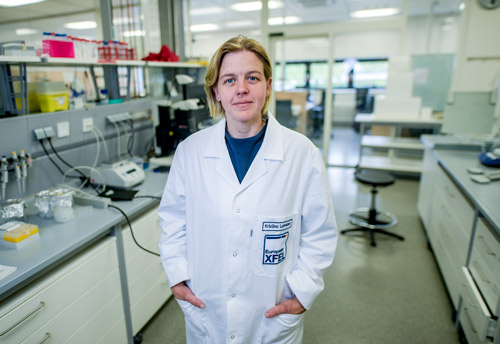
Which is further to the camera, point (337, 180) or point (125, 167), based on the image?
point (337, 180)

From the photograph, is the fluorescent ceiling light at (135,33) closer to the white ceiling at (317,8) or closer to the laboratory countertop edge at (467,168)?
the white ceiling at (317,8)

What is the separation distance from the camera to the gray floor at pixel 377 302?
6.08ft

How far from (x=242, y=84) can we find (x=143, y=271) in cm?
126

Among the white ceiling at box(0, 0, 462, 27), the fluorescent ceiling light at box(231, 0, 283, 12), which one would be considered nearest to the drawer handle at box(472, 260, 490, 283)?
the white ceiling at box(0, 0, 462, 27)

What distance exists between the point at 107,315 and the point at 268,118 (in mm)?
1193

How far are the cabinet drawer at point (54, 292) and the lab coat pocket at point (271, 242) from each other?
79 cm

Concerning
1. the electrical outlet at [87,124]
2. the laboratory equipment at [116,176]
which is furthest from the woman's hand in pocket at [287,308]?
the electrical outlet at [87,124]

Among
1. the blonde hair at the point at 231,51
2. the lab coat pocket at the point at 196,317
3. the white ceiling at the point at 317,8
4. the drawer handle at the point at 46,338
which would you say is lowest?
the drawer handle at the point at 46,338

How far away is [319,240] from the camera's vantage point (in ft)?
3.49

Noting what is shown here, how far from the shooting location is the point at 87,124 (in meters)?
2.07

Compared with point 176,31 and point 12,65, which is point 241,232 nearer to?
point 12,65

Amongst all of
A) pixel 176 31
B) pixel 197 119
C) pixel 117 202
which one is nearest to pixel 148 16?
pixel 176 31

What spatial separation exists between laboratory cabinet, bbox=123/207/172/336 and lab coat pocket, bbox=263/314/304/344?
0.89m

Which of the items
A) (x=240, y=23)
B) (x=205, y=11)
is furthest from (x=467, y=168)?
(x=240, y=23)
